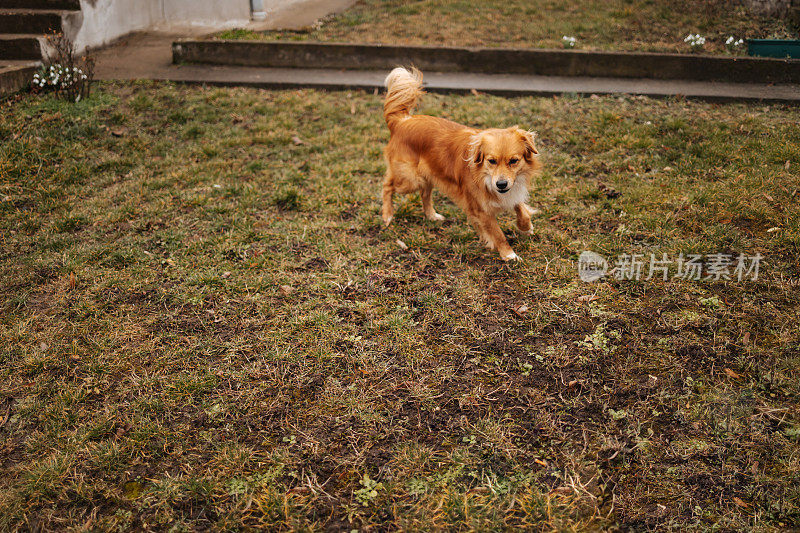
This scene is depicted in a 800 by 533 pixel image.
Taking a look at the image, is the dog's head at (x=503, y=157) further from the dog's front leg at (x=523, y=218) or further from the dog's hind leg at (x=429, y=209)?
the dog's hind leg at (x=429, y=209)

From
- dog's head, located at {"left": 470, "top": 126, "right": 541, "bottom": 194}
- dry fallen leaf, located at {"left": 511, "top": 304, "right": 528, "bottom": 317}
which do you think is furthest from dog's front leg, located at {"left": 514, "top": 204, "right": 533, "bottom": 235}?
dry fallen leaf, located at {"left": 511, "top": 304, "right": 528, "bottom": 317}

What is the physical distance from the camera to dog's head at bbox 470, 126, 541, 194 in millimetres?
3664

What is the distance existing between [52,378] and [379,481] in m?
2.10

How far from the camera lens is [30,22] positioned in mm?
7801

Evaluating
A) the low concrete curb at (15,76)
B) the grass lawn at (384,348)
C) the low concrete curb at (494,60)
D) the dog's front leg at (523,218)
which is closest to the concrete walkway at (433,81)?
the low concrete curb at (494,60)

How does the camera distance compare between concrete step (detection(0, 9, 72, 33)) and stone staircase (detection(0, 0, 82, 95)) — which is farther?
concrete step (detection(0, 9, 72, 33))

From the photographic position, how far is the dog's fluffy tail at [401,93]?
434 cm

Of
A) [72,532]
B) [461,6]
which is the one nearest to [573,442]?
[72,532]

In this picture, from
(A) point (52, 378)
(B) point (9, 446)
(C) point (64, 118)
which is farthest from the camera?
(C) point (64, 118)

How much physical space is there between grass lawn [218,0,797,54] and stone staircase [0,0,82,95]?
2469mm

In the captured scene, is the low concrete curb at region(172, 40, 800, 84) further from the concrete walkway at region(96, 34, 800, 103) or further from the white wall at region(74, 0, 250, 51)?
the white wall at region(74, 0, 250, 51)

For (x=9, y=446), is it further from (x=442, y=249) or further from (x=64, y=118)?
(x=64, y=118)

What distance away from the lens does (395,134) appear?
4.47m

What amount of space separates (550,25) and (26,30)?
8.80 metres
